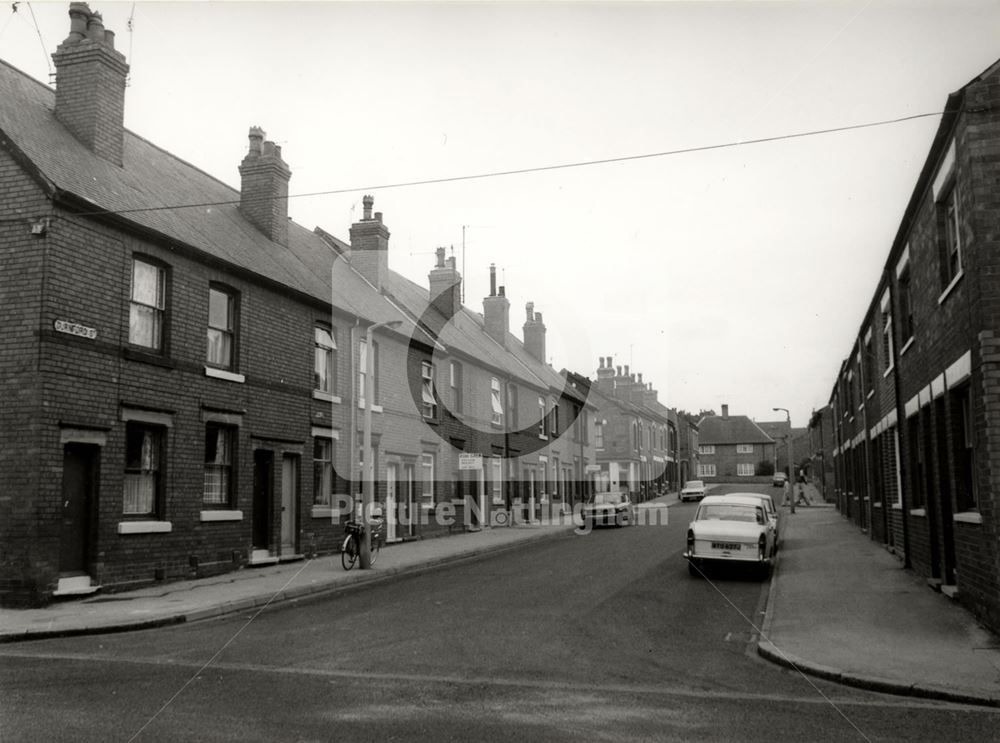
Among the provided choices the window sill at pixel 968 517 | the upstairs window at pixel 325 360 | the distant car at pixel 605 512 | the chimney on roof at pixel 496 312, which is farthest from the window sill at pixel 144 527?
the chimney on roof at pixel 496 312

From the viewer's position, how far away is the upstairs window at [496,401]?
112 ft

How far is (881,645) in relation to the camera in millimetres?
9828

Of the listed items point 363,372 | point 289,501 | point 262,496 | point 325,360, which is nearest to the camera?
point 262,496

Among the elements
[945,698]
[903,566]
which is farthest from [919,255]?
[945,698]

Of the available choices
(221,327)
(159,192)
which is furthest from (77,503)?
(159,192)

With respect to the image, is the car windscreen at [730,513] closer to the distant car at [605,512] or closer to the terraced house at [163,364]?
the terraced house at [163,364]

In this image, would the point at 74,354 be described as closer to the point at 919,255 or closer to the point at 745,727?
the point at 745,727

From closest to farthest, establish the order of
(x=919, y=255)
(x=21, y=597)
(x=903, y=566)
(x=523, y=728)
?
1. (x=523, y=728)
2. (x=21, y=597)
3. (x=919, y=255)
4. (x=903, y=566)

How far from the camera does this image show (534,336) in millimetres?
47906

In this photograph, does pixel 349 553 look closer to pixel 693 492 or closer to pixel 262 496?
pixel 262 496

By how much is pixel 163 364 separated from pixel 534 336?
108 feet

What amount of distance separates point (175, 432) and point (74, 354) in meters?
2.78

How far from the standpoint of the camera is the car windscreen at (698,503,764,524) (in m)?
17.8

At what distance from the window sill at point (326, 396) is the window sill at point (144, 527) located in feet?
19.1
